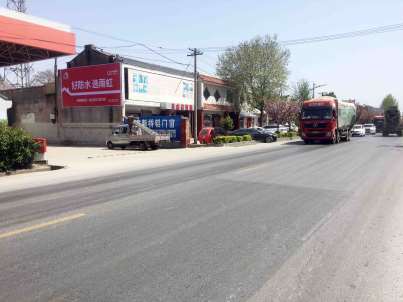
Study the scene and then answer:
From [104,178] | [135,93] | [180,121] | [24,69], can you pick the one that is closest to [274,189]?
[104,178]

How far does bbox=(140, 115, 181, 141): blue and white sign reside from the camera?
3166cm

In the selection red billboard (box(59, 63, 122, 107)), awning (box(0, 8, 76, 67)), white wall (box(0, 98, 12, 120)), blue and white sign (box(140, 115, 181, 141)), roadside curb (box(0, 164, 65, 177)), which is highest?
awning (box(0, 8, 76, 67))

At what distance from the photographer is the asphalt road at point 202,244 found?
4.10 m

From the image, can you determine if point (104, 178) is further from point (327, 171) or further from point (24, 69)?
point (24, 69)

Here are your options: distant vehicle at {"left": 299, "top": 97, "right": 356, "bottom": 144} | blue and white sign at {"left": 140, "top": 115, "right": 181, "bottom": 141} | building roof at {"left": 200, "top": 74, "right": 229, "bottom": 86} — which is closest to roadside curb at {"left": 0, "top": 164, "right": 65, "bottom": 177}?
blue and white sign at {"left": 140, "top": 115, "right": 181, "bottom": 141}

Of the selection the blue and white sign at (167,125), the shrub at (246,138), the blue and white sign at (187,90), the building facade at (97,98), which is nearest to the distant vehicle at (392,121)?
the shrub at (246,138)

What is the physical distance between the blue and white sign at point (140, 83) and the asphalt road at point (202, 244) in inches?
988

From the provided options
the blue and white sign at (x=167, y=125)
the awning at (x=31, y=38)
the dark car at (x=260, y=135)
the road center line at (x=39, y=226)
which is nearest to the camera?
the road center line at (x=39, y=226)

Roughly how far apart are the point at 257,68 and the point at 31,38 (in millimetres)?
29966

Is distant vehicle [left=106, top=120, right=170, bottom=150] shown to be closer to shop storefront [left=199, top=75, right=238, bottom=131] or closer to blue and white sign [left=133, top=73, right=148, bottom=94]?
blue and white sign [left=133, top=73, right=148, bottom=94]

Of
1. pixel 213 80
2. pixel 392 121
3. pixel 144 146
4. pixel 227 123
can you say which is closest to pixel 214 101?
pixel 213 80

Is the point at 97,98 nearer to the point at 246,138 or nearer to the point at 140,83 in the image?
the point at 140,83

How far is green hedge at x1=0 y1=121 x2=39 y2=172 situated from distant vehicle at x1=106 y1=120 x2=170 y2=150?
13.0 metres

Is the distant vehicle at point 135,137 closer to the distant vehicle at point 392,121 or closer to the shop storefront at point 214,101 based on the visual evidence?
the shop storefront at point 214,101
